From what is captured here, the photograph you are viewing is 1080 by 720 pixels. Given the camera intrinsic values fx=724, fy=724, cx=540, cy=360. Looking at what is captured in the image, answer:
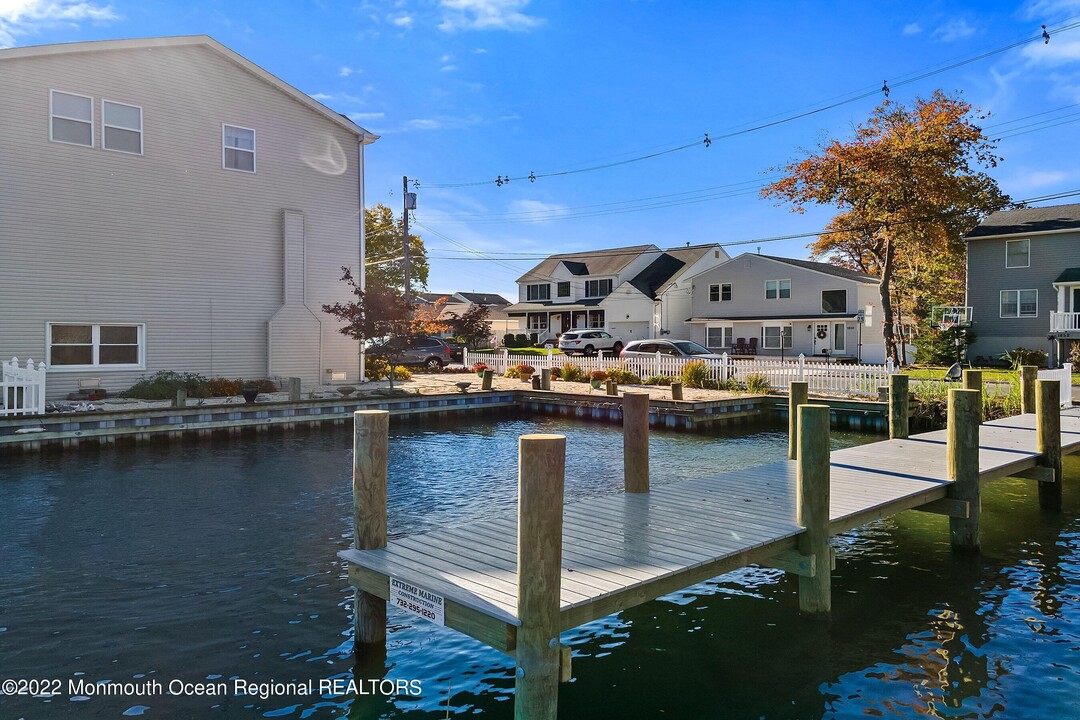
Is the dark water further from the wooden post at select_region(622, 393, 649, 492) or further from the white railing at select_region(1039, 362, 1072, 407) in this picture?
the white railing at select_region(1039, 362, 1072, 407)

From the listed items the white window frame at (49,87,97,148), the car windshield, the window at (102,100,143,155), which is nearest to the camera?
the white window frame at (49,87,97,148)

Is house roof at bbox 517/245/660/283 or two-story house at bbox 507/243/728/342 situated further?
house roof at bbox 517/245/660/283

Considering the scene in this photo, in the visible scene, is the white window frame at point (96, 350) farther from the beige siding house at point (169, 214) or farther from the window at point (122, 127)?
the window at point (122, 127)

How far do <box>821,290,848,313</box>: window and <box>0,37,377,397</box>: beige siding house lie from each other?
2940 cm

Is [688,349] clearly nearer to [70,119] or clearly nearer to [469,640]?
[70,119]

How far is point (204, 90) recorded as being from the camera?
21.1m

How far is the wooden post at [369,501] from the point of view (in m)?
5.71

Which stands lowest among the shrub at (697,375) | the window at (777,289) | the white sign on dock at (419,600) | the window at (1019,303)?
the white sign on dock at (419,600)

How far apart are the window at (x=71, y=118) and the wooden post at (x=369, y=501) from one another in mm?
18129

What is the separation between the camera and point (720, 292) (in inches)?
1893

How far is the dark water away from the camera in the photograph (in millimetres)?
5133

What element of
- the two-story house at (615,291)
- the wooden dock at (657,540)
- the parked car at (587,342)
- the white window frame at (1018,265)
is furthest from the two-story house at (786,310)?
the wooden dock at (657,540)

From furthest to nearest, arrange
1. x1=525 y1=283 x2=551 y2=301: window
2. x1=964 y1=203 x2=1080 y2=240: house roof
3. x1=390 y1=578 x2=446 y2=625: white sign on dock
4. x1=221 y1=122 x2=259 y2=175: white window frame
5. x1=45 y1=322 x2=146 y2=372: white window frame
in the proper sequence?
1. x1=525 y1=283 x2=551 y2=301: window
2. x1=964 y1=203 x2=1080 y2=240: house roof
3. x1=221 y1=122 x2=259 y2=175: white window frame
4. x1=45 y1=322 x2=146 y2=372: white window frame
5. x1=390 y1=578 x2=446 y2=625: white sign on dock

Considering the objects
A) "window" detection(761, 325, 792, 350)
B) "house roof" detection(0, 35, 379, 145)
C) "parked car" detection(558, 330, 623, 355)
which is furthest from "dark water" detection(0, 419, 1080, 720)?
"window" detection(761, 325, 792, 350)
